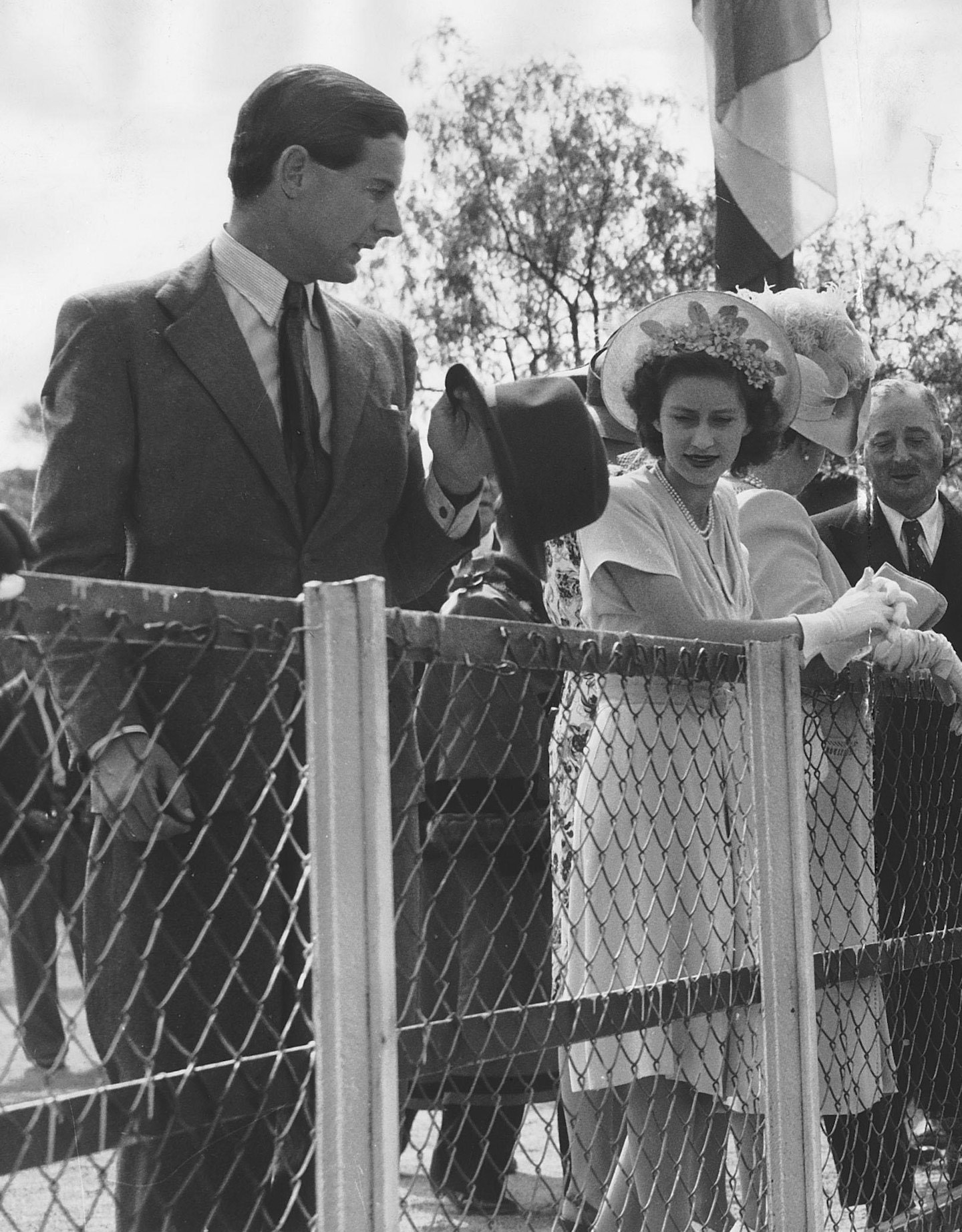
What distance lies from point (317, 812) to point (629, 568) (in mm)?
1271

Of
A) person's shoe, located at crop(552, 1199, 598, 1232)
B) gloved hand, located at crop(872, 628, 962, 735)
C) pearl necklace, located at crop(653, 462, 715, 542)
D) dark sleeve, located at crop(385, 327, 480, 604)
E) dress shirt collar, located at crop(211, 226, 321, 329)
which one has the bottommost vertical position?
person's shoe, located at crop(552, 1199, 598, 1232)

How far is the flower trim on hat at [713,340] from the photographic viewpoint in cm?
320

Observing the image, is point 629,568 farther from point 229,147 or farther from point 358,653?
point 358,653

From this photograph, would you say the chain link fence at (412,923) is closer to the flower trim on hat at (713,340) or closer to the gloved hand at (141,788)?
the gloved hand at (141,788)

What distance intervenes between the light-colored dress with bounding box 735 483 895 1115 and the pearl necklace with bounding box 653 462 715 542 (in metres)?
0.21

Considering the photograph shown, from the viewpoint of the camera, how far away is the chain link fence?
63.7 inches

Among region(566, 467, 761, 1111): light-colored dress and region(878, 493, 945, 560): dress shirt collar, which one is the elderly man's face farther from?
region(566, 467, 761, 1111): light-colored dress

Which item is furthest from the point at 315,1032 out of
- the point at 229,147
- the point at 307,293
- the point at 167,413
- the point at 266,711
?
the point at 229,147

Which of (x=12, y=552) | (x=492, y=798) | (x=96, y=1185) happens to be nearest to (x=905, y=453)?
(x=492, y=798)

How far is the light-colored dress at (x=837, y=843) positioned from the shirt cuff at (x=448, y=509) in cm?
68

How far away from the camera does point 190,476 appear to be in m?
2.41

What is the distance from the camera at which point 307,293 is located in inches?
103

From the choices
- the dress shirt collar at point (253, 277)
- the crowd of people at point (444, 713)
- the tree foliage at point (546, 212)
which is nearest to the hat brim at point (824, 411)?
the crowd of people at point (444, 713)

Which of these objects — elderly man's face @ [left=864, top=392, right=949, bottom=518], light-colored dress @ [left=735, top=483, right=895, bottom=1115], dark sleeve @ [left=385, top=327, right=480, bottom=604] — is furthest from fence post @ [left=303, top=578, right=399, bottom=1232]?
elderly man's face @ [left=864, top=392, right=949, bottom=518]
